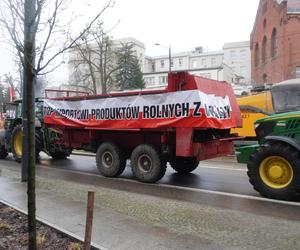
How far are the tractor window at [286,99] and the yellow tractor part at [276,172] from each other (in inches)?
120

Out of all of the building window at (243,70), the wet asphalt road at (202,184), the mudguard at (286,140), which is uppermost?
the building window at (243,70)

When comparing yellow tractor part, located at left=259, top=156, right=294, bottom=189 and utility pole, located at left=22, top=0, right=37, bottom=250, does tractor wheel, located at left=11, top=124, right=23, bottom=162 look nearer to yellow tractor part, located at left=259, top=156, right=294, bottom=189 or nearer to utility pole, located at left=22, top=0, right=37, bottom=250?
yellow tractor part, located at left=259, top=156, right=294, bottom=189

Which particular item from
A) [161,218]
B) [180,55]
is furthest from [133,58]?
[161,218]

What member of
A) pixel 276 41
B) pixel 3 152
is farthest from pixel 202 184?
pixel 276 41

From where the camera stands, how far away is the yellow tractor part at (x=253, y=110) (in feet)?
50.6

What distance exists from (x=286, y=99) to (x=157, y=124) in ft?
12.8

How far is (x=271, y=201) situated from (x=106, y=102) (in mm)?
5355

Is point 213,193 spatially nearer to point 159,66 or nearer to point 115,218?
point 115,218

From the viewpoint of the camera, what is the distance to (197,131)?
394 inches

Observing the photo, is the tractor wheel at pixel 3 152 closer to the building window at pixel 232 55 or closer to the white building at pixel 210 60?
the white building at pixel 210 60

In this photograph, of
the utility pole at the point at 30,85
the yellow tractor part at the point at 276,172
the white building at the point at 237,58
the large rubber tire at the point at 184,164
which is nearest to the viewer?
the utility pole at the point at 30,85

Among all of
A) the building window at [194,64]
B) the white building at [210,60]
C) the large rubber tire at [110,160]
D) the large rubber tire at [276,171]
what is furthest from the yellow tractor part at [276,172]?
→ the building window at [194,64]

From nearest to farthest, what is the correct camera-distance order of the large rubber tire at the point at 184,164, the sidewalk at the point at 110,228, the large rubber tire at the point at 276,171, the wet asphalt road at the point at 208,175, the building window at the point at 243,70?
1. the sidewalk at the point at 110,228
2. the large rubber tire at the point at 276,171
3. the wet asphalt road at the point at 208,175
4. the large rubber tire at the point at 184,164
5. the building window at the point at 243,70

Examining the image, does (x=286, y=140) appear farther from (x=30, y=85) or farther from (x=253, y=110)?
(x=253, y=110)
